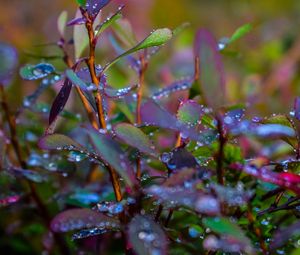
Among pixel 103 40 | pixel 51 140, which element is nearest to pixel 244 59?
pixel 103 40

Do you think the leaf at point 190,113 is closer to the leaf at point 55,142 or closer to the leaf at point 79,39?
the leaf at point 55,142

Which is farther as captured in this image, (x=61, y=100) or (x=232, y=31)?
(x=232, y=31)

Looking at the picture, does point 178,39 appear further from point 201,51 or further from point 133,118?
point 201,51

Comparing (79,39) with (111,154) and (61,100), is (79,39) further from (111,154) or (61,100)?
(111,154)

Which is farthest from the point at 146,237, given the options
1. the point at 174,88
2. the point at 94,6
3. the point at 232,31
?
the point at 232,31

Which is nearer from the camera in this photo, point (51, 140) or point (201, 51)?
point (201, 51)

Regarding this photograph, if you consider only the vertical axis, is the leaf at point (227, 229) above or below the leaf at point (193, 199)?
below

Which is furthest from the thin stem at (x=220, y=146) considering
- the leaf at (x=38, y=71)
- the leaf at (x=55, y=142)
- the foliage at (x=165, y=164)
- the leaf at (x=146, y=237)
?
the leaf at (x=38, y=71)
